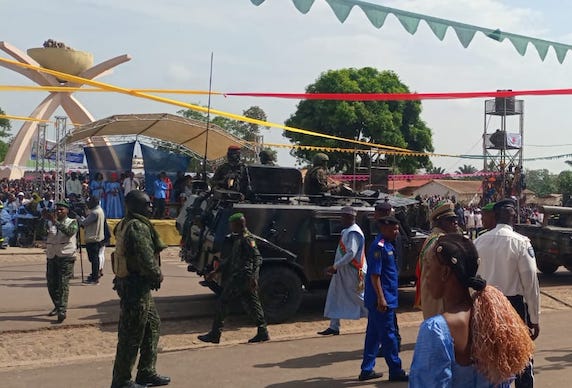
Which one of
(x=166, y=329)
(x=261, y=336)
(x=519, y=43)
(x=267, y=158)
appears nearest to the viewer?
(x=261, y=336)

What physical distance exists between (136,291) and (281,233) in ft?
12.0

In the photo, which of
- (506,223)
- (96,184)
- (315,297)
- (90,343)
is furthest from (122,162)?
(506,223)

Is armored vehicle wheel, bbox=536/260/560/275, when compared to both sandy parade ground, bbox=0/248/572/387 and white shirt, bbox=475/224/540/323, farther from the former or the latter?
white shirt, bbox=475/224/540/323

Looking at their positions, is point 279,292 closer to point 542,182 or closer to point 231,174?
point 231,174

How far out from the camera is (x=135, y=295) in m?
5.70

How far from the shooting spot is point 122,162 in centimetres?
2094

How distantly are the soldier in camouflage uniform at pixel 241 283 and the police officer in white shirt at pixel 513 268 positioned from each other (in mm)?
3245

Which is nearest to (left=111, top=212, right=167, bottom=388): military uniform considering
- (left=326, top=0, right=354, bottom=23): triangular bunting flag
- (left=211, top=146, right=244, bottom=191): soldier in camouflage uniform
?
(left=326, top=0, right=354, bottom=23): triangular bunting flag

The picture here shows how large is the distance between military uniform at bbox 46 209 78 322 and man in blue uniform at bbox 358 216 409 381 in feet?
14.5

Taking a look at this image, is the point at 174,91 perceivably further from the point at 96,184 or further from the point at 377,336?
the point at 96,184

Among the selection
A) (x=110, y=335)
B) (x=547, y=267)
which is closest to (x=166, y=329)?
(x=110, y=335)

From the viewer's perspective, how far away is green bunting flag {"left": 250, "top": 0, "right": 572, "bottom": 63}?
6.98 m

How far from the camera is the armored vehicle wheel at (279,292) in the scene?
888cm

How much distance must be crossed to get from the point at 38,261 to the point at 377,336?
1162 cm
